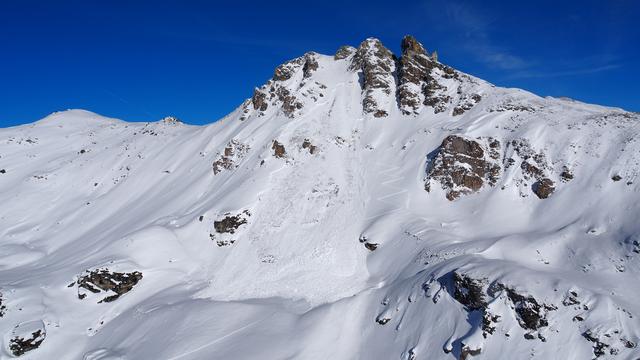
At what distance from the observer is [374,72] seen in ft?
155

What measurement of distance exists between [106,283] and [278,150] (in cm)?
1785

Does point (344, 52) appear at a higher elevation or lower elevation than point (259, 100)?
higher

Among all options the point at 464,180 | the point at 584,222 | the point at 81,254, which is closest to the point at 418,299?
the point at 584,222

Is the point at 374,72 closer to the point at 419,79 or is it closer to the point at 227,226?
the point at 419,79

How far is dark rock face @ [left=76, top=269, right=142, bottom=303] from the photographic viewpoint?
25.6 metres

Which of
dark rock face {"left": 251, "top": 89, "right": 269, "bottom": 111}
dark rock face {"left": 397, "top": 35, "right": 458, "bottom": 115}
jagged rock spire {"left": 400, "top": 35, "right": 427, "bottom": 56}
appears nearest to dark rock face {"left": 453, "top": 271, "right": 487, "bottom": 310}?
dark rock face {"left": 397, "top": 35, "right": 458, "bottom": 115}

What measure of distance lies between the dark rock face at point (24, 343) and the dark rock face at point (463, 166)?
25.6 meters

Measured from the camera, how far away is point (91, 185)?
44844 mm

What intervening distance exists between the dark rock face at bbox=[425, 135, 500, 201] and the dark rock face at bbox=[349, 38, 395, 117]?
460 inches

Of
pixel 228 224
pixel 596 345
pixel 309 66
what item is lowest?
pixel 596 345

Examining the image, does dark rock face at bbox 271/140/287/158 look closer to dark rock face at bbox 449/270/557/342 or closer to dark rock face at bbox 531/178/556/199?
dark rock face at bbox 531/178/556/199

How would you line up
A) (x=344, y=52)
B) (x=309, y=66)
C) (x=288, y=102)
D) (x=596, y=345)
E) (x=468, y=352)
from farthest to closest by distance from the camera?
(x=344, y=52) < (x=309, y=66) < (x=288, y=102) < (x=468, y=352) < (x=596, y=345)

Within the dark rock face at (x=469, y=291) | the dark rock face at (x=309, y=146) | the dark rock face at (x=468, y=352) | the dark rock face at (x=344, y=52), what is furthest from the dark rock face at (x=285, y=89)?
the dark rock face at (x=468, y=352)

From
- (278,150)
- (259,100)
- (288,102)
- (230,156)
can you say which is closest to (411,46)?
(288,102)
